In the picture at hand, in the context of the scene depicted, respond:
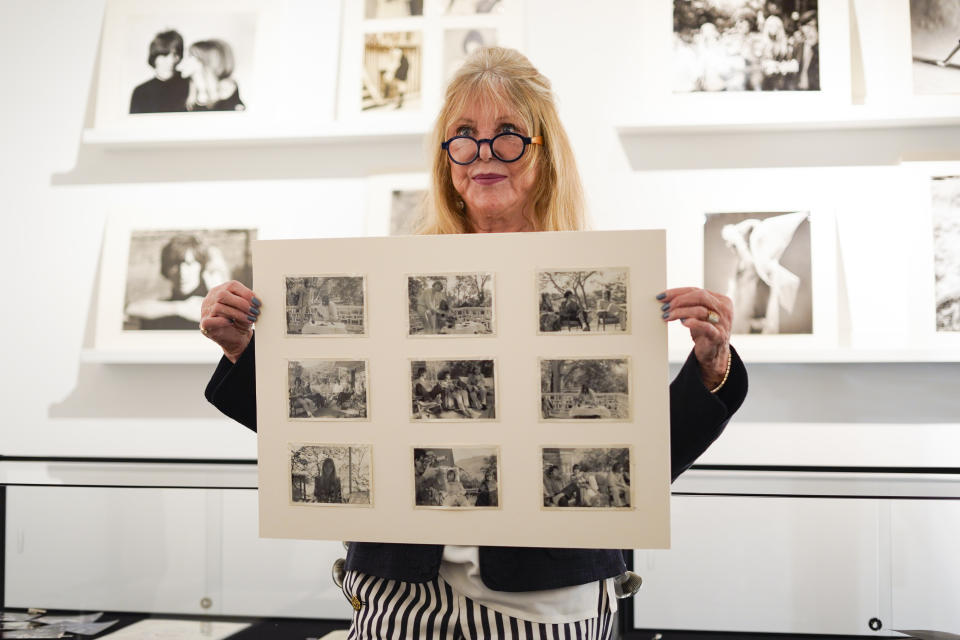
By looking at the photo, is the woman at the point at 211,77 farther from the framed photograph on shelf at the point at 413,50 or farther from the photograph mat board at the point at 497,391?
the photograph mat board at the point at 497,391

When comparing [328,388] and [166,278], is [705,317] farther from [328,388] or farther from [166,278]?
[166,278]

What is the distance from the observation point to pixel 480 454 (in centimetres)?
106

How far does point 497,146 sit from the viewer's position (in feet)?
3.96

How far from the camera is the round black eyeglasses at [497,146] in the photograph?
1.20 metres

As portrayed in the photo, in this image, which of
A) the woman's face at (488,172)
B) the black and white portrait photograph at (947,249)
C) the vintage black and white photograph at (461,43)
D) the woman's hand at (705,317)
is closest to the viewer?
the woman's hand at (705,317)

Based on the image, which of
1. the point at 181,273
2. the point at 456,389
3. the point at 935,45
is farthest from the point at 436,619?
the point at 935,45

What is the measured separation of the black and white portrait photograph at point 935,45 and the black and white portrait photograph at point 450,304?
1728 mm

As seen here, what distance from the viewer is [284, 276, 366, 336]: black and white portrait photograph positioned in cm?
107

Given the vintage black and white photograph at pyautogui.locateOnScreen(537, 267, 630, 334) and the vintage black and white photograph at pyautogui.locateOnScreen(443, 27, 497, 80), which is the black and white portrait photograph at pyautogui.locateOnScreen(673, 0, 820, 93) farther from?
the vintage black and white photograph at pyautogui.locateOnScreen(537, 267, 630, 334)

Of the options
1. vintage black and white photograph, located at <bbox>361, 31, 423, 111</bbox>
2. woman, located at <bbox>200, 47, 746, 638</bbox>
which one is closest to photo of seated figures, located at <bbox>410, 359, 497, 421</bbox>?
woman, located at <bbox>200, 47, 746, 638</bbox>

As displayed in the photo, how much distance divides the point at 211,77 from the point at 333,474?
1.70 m

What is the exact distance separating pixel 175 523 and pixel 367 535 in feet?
3.20

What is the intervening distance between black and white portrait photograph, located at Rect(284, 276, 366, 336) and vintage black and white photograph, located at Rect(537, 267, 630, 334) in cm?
24

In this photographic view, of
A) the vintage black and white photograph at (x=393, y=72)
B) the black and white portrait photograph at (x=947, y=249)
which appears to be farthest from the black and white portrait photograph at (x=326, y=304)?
the black and white portrait photograph at (x=947, y=249)
